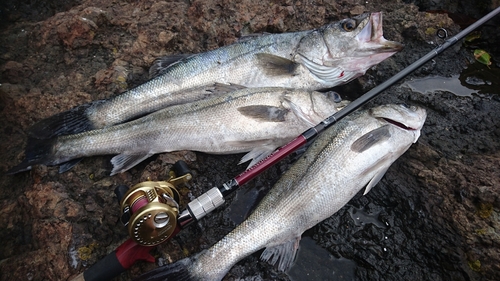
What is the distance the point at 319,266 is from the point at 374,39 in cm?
252

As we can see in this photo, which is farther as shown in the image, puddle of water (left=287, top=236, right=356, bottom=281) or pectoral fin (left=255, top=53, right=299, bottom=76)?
pectoral fin (left=255, top=53, right=299, bottom=76)

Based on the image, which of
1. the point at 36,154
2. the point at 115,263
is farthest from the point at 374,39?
the point at 36,154

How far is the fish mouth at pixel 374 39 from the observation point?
360 centimetres

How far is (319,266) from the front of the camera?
2.71m

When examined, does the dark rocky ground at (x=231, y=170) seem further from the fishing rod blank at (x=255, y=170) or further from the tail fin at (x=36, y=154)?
the fishing rod blank at (x=255, y=170)

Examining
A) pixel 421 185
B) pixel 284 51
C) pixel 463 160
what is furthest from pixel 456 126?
pixel 284 51

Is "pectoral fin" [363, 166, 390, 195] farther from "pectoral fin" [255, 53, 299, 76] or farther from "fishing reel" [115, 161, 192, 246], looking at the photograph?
"fishing reel" [115, 161, 192, 246]

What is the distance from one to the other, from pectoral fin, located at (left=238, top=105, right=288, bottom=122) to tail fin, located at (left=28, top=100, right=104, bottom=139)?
5.24ft

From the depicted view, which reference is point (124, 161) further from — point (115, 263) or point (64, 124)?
point (115, 263)

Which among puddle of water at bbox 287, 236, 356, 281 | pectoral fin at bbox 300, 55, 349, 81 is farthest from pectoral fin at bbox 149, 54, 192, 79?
puddle of water at bbox 287, 236, 356, 281

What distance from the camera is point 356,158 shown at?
112 inches

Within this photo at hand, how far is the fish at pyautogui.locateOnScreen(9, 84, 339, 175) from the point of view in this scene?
3162mm

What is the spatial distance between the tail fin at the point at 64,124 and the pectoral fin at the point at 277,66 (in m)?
1.90

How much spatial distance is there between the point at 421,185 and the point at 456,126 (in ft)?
3.20
